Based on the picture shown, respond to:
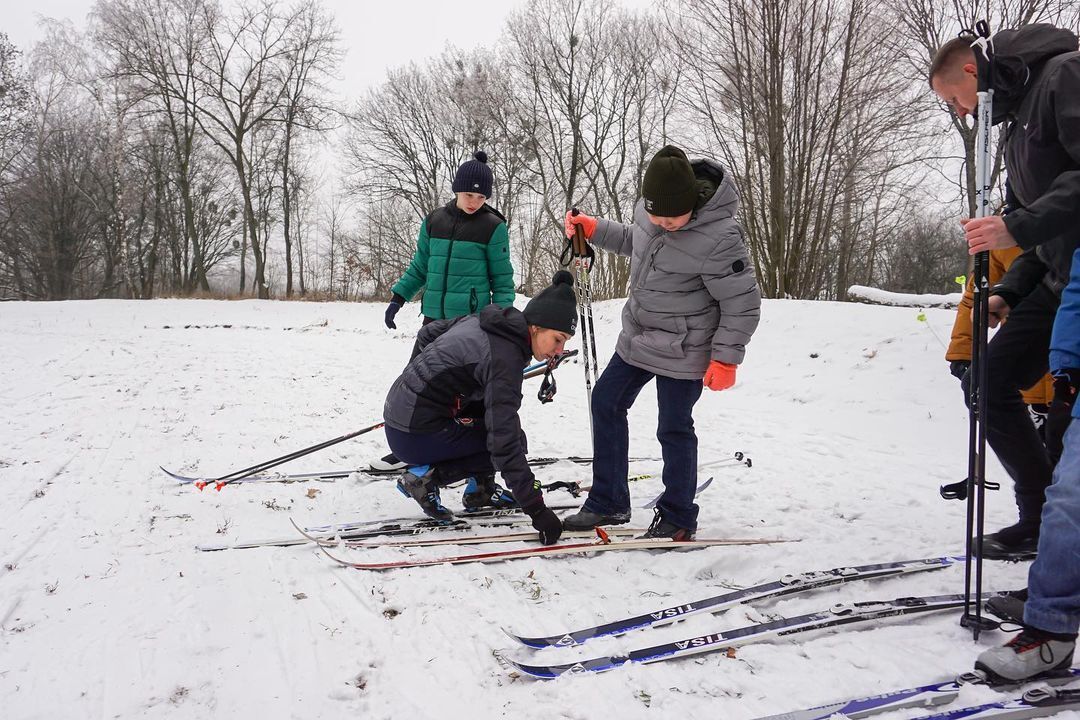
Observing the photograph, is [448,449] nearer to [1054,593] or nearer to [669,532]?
[669,532]

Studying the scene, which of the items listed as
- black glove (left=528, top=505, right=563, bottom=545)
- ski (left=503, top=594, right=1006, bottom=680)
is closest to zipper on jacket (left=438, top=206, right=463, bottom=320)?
black glove (left=528, top=505, right=563, bottom=545)

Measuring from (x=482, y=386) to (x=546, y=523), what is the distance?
81 cm

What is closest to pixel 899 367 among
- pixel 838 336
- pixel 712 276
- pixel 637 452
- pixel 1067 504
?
pixel 838 336

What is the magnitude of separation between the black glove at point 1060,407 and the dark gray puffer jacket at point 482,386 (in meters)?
2.14

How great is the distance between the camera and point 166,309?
63.5ft

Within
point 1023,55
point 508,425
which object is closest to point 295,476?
point 508,425

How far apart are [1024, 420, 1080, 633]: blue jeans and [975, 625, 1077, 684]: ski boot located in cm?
5

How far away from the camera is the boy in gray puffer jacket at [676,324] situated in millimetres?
2969

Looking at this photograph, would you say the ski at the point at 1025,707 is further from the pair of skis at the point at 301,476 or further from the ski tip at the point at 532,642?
the pair of skis at the point at 301,476

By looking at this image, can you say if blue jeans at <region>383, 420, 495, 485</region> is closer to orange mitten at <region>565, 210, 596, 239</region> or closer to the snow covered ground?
the snow covered ground

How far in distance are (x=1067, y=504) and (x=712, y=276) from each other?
1626 mm

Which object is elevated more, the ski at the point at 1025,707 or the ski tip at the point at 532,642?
the ski at the point at 1025,707

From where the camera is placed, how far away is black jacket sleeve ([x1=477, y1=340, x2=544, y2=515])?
297 cm

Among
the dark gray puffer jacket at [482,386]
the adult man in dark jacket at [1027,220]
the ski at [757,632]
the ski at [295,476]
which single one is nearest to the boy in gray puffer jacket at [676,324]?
the dark gray puffer jacket at [482,386]
